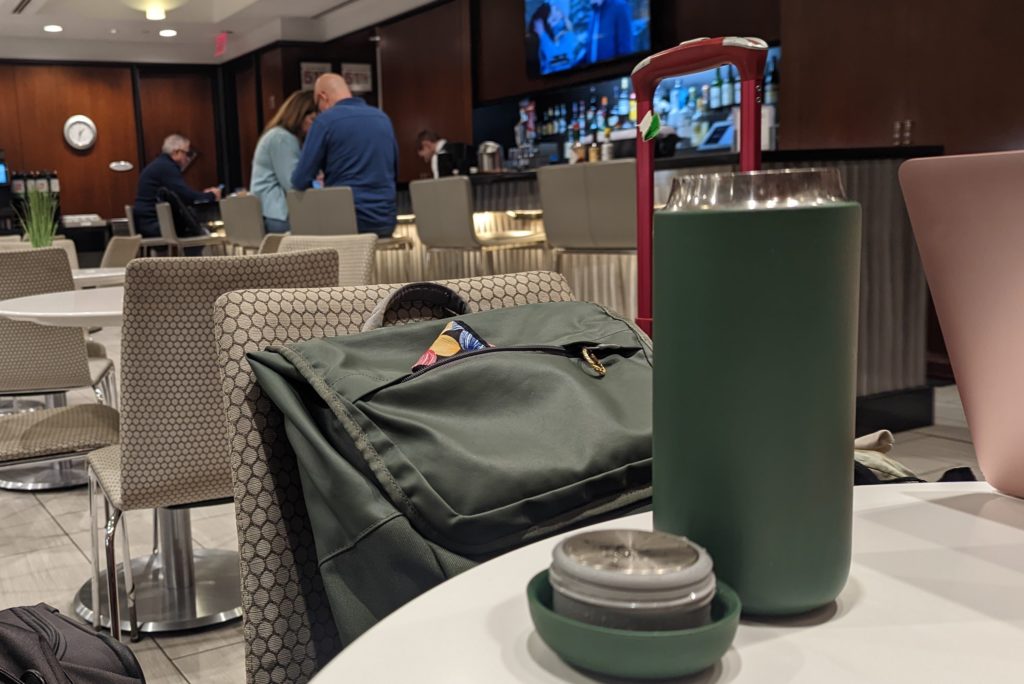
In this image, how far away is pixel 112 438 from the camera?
2.41 m

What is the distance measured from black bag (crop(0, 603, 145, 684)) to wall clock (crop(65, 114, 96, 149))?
12355mm

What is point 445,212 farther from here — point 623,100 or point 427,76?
point 427,76

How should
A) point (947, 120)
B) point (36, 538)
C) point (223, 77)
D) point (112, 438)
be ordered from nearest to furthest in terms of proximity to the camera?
point (112, 438) → point (36, 538) → point (947, 120) → point (223, 77)

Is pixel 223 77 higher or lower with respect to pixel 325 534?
higher

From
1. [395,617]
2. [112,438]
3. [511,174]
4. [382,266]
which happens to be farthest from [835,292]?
[382,266]

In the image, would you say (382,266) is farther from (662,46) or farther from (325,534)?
(325,534)

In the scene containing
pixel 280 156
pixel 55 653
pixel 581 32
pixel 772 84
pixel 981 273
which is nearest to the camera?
pixel 981 273

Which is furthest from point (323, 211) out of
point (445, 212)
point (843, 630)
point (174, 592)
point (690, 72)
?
point (843, 630)

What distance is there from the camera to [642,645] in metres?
0.43

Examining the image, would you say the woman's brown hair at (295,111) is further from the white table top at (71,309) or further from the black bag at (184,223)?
the black bag at (184,223)

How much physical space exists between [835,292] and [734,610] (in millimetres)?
158

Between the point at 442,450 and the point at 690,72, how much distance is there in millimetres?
494

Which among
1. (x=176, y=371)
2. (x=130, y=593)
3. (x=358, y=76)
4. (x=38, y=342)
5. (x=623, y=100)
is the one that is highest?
(x=358, y=76)

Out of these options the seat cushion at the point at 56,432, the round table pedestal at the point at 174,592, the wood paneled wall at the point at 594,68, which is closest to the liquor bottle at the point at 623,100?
the wood paneled wall at the point at 594,68
